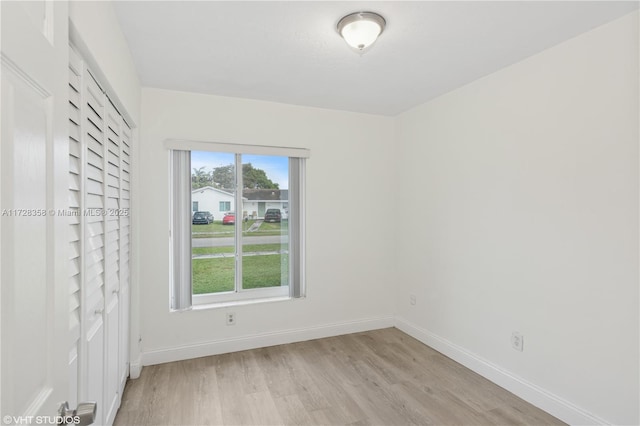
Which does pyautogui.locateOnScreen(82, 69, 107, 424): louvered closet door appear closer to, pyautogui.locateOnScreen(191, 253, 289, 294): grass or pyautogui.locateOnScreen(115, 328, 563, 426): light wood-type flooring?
pyautogui.locateOnScreen(115, 328, 563, 426): light wood-type flooring

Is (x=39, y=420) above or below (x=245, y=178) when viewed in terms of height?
below

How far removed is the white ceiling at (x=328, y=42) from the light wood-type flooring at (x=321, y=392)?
2448 millimetres

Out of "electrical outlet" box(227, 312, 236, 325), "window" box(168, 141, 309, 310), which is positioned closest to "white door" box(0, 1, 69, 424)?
"window" box(168, 141, 309, 310)

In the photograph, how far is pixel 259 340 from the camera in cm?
328

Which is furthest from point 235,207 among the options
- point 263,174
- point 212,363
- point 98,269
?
point 98,269

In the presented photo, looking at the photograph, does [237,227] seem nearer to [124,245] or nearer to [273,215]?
[273,215]

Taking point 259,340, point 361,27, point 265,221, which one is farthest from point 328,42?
point 259,340

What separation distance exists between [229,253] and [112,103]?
1778mm

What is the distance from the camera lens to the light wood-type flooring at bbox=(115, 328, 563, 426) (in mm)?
2184

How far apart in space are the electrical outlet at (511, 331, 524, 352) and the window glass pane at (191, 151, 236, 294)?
250 centimetres

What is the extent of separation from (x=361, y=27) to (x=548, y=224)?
5.84 feet

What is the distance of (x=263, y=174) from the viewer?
3447 millimetres

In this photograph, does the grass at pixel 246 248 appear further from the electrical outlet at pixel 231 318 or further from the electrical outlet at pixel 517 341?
the electrical outlet at pixel 517 341

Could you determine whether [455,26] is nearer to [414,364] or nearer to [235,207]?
[235,207]
